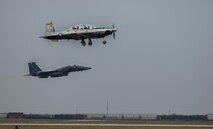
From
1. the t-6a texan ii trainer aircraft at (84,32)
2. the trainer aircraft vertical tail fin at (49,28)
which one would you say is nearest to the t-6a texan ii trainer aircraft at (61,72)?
the trainer aircraft vertical tail fin at (49,28)

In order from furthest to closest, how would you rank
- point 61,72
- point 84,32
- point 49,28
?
point 61,72 < point 49,28 < point 84,32

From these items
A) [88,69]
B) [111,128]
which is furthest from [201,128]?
[88,69]

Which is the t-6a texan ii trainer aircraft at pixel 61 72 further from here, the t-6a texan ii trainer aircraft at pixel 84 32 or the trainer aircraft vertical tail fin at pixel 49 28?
the t-6a texan ii trainer aircraft at pixel 84 32

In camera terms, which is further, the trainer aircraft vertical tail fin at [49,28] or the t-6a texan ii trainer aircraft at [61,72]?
the t-6a texan ii trainer aircraft at [61,72]

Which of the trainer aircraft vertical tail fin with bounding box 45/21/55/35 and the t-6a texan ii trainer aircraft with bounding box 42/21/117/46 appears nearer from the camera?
the t-6a texan ii trainer aircraft with bounding box 42/21/117/46

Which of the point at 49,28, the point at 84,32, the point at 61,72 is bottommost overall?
the point at 61,72

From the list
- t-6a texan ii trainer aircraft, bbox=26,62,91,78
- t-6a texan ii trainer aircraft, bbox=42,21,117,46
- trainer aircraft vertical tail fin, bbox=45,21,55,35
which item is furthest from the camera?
t-6a texan ii trainer aircraft, bbox=26,62,91,78

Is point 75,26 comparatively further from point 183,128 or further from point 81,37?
point 183,128

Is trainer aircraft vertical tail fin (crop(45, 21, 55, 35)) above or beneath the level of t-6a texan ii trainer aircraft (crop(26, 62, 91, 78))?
above

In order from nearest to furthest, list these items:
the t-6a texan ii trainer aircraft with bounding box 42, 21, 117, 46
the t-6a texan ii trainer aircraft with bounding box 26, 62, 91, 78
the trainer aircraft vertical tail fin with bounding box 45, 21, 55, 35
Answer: the t-6a texan ii trainer aircraft with bounding box 42, 21, 117, 46, the trainer aircraft vertical tail fin with bounding box 45, 21, 55, 35, the t-6a texan ii trainer aircraft with bounding box 26, 62, 91, 78

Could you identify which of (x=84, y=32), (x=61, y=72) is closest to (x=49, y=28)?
(x=84, y=32)

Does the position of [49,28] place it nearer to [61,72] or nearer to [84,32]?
[84,32]

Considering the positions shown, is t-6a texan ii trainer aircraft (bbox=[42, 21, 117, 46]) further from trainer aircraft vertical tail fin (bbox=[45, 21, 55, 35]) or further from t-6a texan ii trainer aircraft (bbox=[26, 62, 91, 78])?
t-6a texan ii trainer aircraft (bbox=[26, 62, 91, 78])

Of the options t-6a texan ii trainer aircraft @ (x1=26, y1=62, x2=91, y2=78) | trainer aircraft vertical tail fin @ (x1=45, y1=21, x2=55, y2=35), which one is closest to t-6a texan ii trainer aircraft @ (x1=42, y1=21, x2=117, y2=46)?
trainer aircraft vertical tail fin @ (x1=45, y1=21, x2=55, y2=35)
